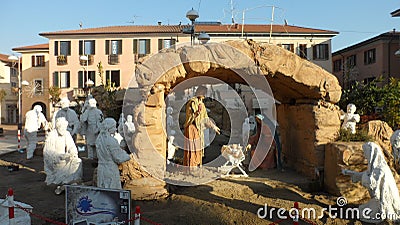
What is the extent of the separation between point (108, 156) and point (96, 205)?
1.11 meters

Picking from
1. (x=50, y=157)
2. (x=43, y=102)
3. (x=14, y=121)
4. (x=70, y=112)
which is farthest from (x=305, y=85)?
(x=14, y=121)

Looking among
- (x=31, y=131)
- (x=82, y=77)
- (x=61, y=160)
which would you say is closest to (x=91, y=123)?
(x=31, y=131)

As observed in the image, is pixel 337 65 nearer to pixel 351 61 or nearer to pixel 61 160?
A: pixel 351 61

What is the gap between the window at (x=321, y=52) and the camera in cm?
2772

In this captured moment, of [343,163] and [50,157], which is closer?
[343,163]

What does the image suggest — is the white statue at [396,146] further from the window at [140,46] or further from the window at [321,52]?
the window at [140,46]

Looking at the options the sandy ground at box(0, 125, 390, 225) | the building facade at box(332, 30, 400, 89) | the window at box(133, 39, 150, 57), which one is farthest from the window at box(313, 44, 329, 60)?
the sandy ground at box(0, 125, 390, 225)

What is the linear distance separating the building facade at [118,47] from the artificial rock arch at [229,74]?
20.5 metres

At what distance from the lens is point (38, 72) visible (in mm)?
32969

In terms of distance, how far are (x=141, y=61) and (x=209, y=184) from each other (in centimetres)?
268

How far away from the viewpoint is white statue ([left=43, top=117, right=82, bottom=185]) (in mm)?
7137

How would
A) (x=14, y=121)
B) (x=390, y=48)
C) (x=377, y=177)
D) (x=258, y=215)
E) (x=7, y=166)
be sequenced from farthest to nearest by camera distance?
(x=14, y=121) → (x=390, y=48) → (x=7, y=166) → (x=258, y=215) → (x=377, y=177)

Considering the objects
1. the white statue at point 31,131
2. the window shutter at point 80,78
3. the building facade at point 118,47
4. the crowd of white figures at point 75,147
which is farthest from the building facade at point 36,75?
the crowd of white figures at point 75,147

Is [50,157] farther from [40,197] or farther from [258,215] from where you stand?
[258,215]
